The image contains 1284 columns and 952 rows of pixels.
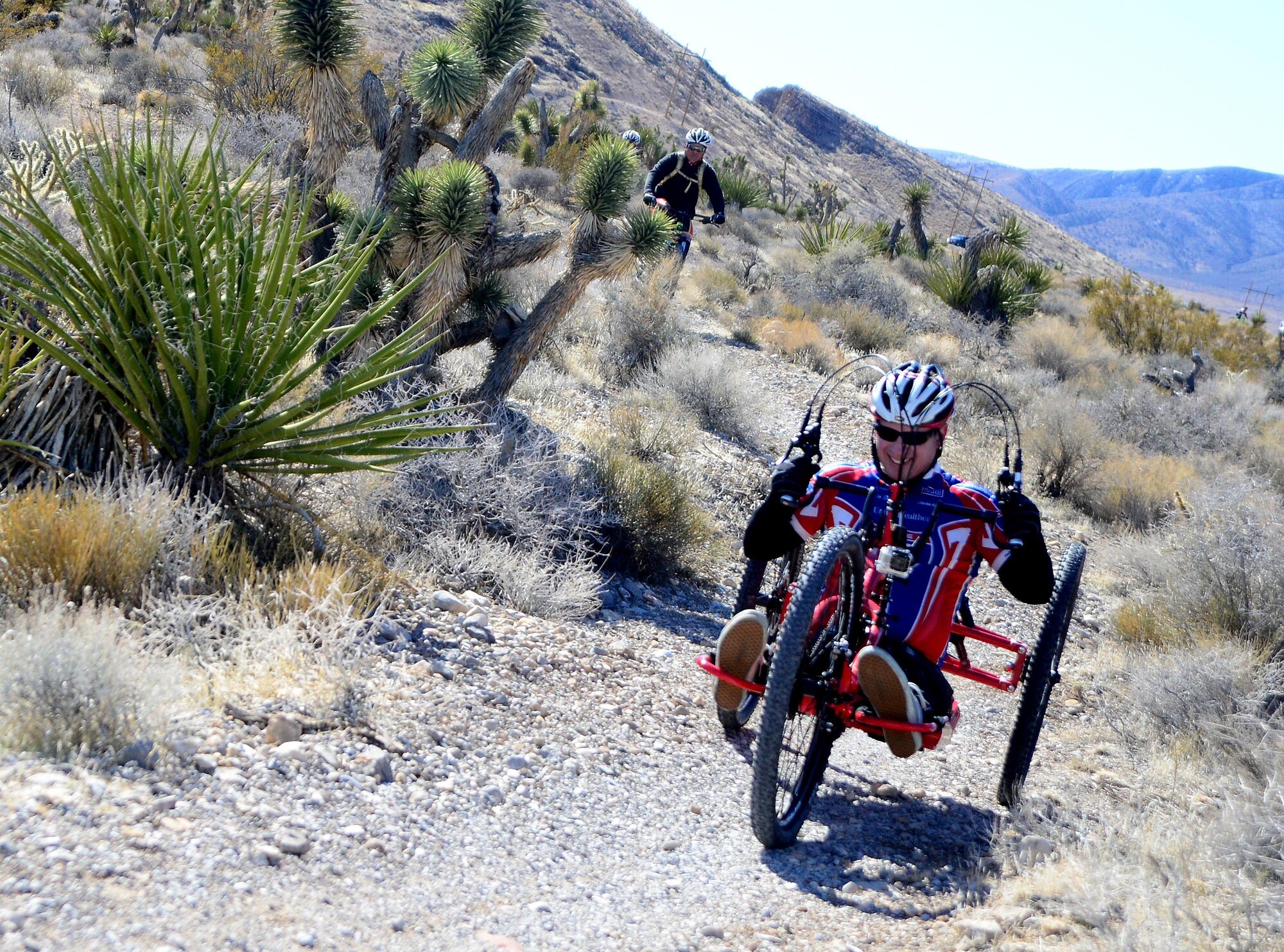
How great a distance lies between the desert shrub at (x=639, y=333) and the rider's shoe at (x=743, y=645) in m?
7.35

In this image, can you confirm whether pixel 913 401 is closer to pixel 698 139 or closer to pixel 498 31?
pixel 498 31

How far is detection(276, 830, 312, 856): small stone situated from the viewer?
2.62m

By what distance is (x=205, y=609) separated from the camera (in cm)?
362

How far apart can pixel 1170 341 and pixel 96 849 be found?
2021 centimetres

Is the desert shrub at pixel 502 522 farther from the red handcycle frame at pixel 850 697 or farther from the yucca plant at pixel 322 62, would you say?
the yucca plant at pixel 322 62

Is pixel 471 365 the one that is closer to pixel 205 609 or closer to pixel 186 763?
pixel 205 609


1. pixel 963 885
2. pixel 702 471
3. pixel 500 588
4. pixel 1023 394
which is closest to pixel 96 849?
pixel 963 885

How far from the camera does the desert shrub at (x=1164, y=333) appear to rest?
18.8m

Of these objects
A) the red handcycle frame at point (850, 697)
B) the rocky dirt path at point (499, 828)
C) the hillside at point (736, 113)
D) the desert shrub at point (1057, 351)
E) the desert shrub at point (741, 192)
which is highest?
the hillside at point (736, 113)

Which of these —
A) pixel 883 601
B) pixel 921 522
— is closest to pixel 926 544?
pixel 921 522

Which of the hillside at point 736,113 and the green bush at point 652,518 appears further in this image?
the hillside at point 736,113

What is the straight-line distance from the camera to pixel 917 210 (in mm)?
26125

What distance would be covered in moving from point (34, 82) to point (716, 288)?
455 inches

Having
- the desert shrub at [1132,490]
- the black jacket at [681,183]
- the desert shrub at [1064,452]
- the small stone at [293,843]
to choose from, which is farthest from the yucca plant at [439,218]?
the desert shrub at [1132,490]
